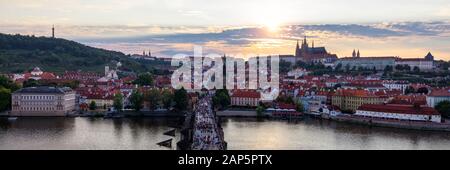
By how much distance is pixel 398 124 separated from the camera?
12.3m

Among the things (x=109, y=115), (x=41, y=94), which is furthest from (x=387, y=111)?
(x=41, y=94)

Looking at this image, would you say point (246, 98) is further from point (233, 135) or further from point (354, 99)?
point (233, 135)

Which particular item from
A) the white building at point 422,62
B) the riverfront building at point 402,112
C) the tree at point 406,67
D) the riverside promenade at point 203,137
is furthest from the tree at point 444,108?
the white building at point 422,62

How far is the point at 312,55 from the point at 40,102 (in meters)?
24.0

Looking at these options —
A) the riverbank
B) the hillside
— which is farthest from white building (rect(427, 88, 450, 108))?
the hillside

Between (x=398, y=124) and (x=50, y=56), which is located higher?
(x=50, y=56)

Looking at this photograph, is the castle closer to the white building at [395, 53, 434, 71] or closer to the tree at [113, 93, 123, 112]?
the white building at [395, 53, 434, 71]

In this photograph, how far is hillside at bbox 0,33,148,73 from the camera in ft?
92.7

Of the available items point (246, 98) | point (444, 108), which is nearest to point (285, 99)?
point (246, 98)

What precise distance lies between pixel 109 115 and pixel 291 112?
441cm

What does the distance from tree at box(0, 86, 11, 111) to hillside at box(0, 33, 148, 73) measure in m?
11.6

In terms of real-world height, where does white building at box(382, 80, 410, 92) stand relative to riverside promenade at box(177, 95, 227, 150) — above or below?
above

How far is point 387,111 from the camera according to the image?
42.4 ft
